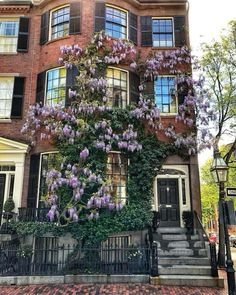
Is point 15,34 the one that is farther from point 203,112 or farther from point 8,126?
point 203,112

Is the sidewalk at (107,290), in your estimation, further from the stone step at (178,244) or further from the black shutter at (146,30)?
the black shutter at (146,30)

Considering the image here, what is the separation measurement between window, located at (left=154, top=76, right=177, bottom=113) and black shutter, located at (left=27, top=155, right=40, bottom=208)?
21.2ft

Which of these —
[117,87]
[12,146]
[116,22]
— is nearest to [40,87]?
[12,146]

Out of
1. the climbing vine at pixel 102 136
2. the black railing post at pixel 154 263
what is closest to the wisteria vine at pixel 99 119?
the climbing vine at pixel 102 136

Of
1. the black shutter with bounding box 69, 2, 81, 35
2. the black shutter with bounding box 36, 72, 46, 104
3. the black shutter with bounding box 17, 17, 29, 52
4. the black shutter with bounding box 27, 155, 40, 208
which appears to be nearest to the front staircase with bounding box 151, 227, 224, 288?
the black shutter with bounding box 27, 155, 40, 208

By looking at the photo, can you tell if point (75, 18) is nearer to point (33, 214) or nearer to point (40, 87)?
point (40, 87)

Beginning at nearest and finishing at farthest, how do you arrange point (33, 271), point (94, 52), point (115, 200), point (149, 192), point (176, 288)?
point (176, 288)
point (33, 271)
point (115, 200)
point (149, 192)
point (94, 52)

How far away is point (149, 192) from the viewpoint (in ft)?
40.9

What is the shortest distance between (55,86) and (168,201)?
754 centimetres

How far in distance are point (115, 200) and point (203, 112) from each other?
20.9ft

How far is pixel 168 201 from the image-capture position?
13.6 metres

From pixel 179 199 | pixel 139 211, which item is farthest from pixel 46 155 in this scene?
pixel 179 199

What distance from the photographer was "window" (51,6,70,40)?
573 inches

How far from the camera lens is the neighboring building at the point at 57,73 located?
517 inches
